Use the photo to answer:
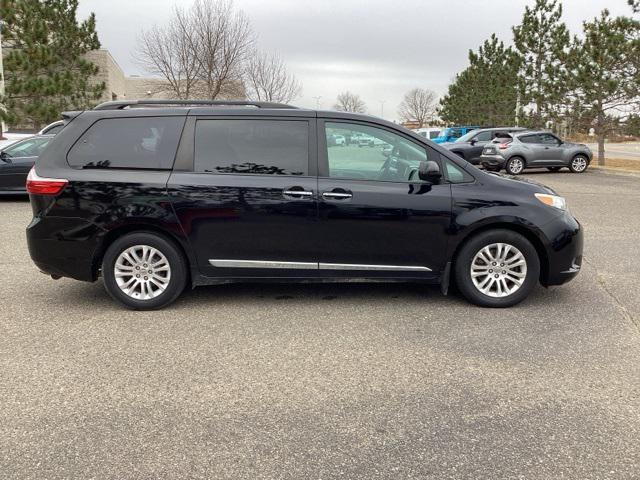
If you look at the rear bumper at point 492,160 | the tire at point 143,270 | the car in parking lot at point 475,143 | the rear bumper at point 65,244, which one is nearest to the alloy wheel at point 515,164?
the rear bumper at point 492,160

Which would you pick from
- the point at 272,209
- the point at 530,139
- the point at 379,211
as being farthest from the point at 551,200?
the point at 530,139

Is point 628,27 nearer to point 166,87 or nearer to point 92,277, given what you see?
point 92,277

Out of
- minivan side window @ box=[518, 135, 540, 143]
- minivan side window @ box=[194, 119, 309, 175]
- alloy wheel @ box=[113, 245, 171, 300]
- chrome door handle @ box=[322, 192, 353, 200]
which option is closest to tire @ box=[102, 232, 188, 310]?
alloy wheel @ box=[113, 245, 171, 300]

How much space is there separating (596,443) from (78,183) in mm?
4289

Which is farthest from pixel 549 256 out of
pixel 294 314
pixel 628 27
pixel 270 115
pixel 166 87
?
pixel 166 87

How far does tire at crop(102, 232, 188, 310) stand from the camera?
16.2ft

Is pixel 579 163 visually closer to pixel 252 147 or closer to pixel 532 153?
pixel 532 153

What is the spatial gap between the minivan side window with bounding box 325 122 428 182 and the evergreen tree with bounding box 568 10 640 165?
61.7 feet

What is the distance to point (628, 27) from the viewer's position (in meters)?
20.4

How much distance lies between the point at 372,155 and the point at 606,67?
811 inches

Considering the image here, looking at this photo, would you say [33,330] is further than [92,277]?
No

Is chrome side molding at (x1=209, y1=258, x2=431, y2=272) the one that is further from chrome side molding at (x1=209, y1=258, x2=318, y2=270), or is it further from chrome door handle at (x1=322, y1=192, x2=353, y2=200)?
chrome door handle at (x1=322, y1=192, x2=353, y2=200)

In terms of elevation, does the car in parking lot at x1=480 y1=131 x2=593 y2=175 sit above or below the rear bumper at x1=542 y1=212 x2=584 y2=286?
above

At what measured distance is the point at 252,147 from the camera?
497cm
